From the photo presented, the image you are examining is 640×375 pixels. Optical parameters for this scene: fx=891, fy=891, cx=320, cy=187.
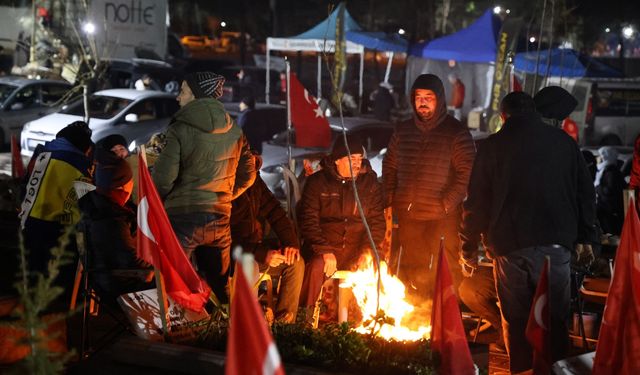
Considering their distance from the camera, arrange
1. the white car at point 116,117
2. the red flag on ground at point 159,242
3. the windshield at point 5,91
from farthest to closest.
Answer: the windshield at point 5,91
the white car at point 116,117
the red flag on ground at point 159,242

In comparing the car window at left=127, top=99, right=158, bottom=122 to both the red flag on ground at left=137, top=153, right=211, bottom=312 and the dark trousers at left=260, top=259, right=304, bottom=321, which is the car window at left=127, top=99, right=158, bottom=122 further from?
the red flag on ground at left=137, top=153, right=211, bottom=312

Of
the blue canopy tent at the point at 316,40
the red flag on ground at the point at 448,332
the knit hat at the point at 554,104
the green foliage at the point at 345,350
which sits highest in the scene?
the blue canopy tent at the point at 316,40

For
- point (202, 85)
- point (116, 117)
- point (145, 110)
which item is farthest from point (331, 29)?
point (202, 85)

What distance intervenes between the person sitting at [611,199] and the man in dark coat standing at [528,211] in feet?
16.3

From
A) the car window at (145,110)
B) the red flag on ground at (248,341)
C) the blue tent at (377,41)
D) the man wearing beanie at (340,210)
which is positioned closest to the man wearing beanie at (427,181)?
the man wearing beanie at (340,210)

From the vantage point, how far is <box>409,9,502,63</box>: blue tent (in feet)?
68.7

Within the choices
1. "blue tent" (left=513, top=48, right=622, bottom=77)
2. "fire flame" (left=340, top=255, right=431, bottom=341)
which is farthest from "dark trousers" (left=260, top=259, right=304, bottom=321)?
"blue tent" (left=513, top=48, right=622, bottom=77)

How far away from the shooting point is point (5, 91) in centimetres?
2158

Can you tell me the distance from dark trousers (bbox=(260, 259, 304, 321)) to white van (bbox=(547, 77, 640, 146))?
59.3ft

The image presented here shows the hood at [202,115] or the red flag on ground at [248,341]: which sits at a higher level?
the hood at [202,115]

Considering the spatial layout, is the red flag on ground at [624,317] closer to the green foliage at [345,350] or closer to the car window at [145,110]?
the green foliage at [345,350]

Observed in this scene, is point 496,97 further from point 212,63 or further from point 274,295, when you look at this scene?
point 212,63

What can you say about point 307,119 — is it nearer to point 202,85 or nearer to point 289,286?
point 289,286

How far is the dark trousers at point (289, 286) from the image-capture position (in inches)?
266
